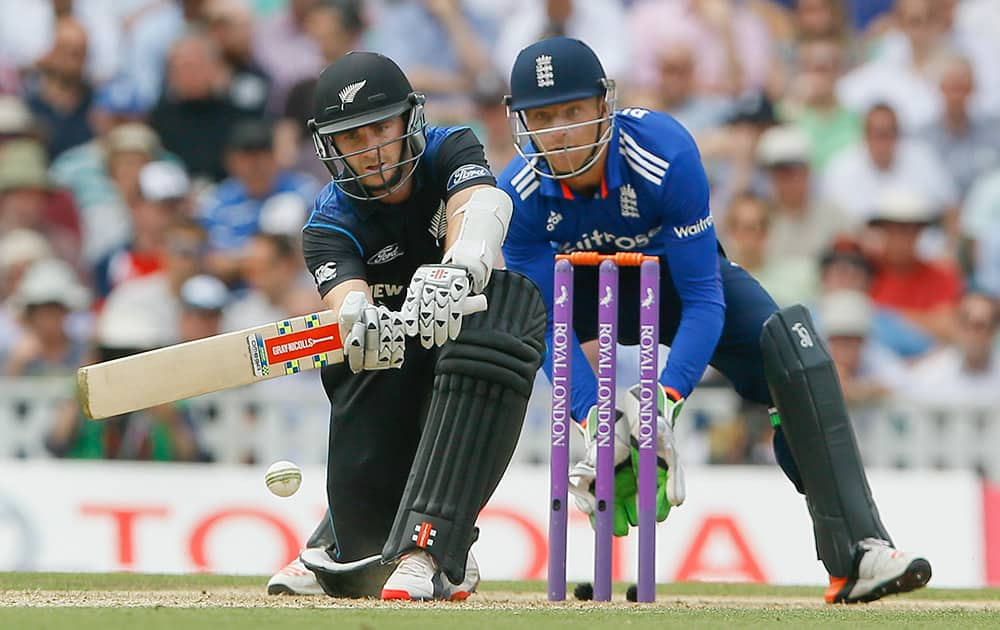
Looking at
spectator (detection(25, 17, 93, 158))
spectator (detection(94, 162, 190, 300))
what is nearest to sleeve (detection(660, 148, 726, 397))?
spectator (detection(94, 162, 190, 300))

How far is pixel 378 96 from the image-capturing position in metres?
4.90

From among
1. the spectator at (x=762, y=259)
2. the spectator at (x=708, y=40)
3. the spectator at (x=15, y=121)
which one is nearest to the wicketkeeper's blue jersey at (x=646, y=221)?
the spectator at (x=762, y=259)

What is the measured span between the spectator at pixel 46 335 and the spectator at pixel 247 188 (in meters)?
1.07

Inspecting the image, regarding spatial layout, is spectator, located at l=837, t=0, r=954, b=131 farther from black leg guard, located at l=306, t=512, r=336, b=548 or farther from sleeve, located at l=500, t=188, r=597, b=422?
black leg guard, located at l=306, t=512, r=336, b=548

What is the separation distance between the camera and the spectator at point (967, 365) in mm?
9086

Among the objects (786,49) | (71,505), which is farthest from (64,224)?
(786,49)

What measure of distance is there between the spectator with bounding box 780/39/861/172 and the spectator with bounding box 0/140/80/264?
14.7ft

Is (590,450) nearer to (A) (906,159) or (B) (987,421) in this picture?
(B) (987,421)

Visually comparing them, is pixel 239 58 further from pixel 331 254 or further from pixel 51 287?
pixel 331 254

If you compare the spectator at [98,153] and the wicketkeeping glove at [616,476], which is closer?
the wicketkeeping glove at [616,476]

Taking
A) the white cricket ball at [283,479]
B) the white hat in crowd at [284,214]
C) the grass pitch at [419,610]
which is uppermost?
the white hat in crowd at [284,214]

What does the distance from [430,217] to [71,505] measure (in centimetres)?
356

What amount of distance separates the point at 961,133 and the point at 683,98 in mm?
1726

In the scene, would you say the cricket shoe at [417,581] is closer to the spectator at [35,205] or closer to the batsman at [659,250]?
the batsman at [659,250]
